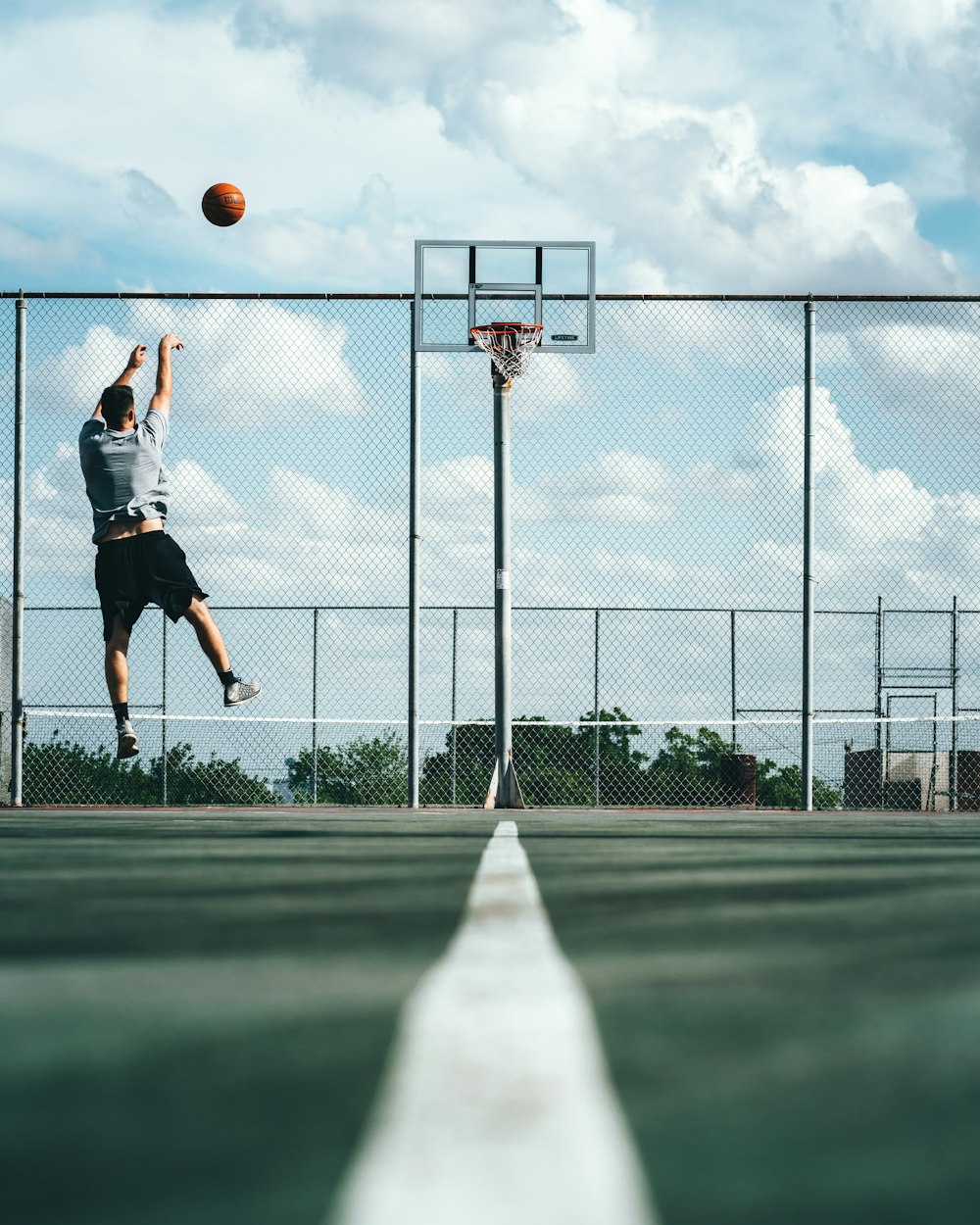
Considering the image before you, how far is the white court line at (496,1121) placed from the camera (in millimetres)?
673

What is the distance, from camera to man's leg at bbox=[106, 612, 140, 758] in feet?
27.0

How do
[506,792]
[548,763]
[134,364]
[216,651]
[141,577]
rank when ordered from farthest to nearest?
[548,763] → [506,792] → [134,364] → [141,577] → [216,651]

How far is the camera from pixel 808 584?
1013cm

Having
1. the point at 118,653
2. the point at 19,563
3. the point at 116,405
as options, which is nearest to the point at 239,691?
the point at 118,653

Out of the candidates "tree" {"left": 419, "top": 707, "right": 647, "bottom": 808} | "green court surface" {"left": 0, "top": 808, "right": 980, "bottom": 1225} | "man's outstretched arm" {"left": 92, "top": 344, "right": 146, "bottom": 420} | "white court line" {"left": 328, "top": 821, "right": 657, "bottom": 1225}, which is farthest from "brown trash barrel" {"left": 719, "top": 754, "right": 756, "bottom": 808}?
"white court line" {"left": 328, "top": 821, "right": 657, "bottom": 1225}

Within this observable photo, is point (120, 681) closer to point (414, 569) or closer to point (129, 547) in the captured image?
point (129, 547)

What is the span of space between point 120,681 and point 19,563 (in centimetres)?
231

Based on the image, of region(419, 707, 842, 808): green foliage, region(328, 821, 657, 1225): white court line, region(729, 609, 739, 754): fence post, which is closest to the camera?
region(328, 821, 657, 1225): white court line

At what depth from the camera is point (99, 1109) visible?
2.90 feet

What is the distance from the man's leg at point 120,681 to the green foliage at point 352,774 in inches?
207

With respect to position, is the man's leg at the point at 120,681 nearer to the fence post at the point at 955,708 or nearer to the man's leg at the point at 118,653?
the man's leg at the point at 118,653

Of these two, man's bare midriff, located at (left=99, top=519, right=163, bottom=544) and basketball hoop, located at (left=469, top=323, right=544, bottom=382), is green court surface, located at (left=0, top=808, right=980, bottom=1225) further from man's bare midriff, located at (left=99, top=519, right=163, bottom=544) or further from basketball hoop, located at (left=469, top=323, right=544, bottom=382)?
basketball hoop, located at (left=469, top=323, right=544, bottom=382)

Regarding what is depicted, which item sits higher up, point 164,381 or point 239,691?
point 164,381

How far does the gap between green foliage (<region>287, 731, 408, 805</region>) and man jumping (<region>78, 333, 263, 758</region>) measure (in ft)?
17.5
